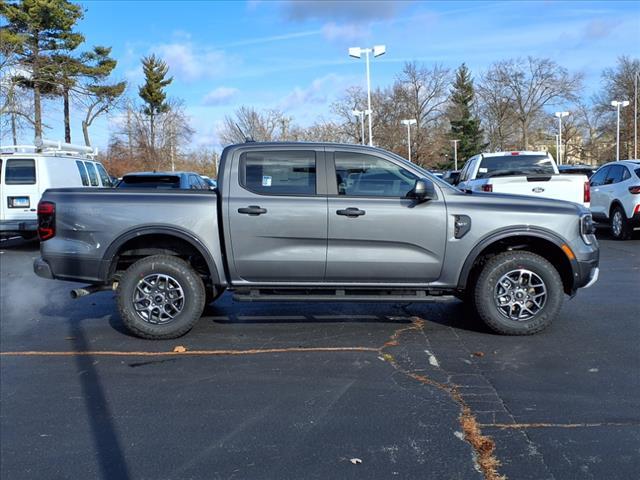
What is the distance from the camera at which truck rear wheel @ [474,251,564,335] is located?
581cm

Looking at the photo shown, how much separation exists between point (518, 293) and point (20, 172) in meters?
11.9

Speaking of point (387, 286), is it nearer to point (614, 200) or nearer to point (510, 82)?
point (614, 200)

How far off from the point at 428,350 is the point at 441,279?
73 centimetres

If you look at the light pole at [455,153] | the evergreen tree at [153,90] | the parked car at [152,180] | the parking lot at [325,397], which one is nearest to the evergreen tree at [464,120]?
the light pole at [455,153]

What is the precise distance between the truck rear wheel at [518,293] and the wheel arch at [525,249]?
15cm

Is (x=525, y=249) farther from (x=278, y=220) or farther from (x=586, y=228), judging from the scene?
(x=278, y=220)

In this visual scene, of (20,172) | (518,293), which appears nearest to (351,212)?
(518,293)

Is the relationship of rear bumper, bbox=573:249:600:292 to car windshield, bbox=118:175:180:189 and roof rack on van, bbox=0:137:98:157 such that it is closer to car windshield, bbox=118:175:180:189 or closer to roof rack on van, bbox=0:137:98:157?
car windshield, bbox=118:175:180:189

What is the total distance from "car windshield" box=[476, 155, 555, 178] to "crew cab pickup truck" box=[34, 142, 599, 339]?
661 centimetres

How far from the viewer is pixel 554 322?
21.0 ft

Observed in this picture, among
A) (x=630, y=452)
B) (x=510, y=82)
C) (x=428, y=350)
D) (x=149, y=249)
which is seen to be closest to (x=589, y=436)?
(x=630, y=452)

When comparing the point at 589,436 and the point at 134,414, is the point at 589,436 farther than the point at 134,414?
No

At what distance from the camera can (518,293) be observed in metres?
5.86

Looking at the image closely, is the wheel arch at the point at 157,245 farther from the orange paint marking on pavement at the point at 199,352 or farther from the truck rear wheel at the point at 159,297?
the orange paint marking on pavement at the point at 199,352
